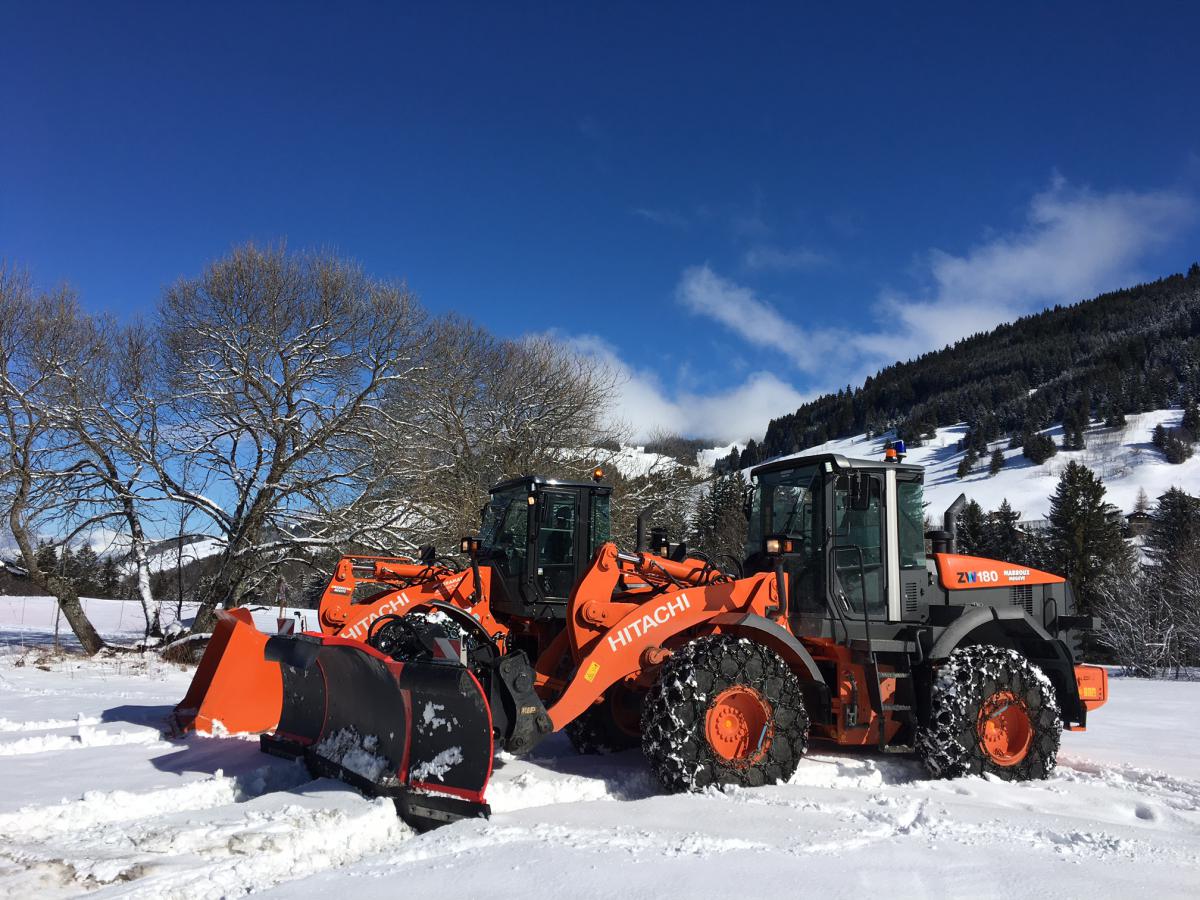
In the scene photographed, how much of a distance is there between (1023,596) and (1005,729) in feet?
4.44

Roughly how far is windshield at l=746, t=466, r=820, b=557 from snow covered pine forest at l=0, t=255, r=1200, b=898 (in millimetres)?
1776

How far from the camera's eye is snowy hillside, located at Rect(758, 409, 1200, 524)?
72.2 meters

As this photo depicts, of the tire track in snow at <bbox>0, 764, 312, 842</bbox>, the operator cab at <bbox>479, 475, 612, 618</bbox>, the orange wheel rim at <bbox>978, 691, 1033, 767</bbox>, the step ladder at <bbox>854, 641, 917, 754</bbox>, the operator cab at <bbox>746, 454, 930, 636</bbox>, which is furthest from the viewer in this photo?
the operator cab at <bbox>479, 475, 612, 618</bbox>

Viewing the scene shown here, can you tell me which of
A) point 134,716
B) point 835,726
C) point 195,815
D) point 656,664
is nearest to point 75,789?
point 195,815

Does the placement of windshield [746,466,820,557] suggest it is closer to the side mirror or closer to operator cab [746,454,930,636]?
operator cab [746,454,930,636]

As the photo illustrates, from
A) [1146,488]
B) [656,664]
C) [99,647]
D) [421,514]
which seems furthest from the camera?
[1146,488]

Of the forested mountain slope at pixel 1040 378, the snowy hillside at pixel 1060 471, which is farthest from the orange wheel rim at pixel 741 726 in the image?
the forested mountain slope at pixel 1040 378

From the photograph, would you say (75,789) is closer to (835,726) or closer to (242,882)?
(242,882)

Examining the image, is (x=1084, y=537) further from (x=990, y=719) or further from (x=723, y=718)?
(x=723, y=718)

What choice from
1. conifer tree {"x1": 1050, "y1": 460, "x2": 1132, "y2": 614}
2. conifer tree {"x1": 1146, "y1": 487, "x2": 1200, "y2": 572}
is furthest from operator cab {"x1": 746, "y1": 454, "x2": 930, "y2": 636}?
conifer tree {"x1": 1050, "y1": 460, "x2": 1132, "y2": 614}

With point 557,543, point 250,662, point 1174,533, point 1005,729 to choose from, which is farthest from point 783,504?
point 1174,533

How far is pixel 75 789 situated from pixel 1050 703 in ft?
22.1

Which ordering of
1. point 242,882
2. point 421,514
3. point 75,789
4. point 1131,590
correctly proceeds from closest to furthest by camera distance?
1. point 242,882
2. point 75,789
3. point 421,514
4. point 1131,590

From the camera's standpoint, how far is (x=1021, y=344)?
547ft
